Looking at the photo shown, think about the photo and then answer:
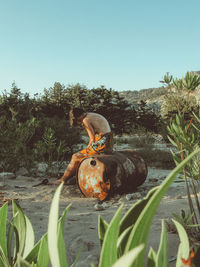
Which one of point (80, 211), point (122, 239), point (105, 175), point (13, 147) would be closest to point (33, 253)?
point (122, 239)

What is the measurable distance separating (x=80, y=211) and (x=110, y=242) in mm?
2763

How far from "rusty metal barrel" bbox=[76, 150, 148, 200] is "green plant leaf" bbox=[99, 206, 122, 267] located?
10.4 feet

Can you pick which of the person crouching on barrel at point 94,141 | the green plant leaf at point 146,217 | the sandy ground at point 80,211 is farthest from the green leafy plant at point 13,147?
the green plant leaf at point 146,217

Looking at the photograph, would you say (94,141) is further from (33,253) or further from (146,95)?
(146,95)

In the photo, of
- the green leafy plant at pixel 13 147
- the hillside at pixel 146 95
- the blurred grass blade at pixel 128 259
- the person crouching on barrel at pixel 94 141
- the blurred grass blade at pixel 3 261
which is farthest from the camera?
the hillside at pixel 146 95

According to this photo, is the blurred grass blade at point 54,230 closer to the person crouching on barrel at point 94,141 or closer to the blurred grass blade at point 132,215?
the blurred grass blade at point 132,215

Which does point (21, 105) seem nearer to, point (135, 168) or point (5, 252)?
point (135, 168)

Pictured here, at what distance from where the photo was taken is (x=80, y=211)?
10.6 ft

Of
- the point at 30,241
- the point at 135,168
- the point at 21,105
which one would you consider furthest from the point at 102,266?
the point at 21,105

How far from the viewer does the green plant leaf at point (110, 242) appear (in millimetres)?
569

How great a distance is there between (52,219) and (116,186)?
133 inches

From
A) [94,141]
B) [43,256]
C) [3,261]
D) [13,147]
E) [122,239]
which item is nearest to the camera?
[122,239]

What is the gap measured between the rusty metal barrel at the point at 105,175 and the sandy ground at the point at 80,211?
0.14m

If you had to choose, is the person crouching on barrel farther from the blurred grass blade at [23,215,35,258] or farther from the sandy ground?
the blurred grass blade at [23,215,35,258]
